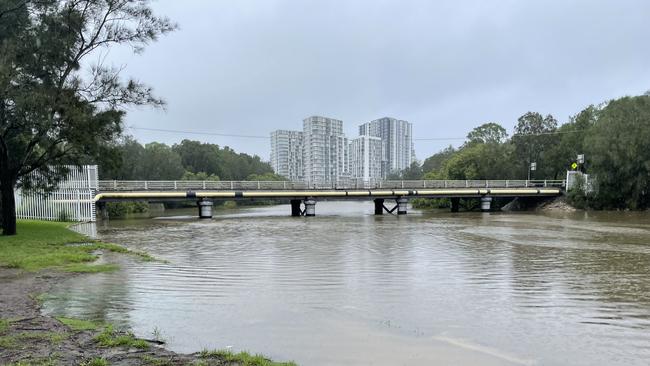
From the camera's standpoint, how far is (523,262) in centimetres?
1520

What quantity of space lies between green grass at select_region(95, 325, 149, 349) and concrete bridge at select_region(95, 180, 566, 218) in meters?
34.6

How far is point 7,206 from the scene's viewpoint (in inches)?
756

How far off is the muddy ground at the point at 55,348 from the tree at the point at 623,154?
5589 centimetres

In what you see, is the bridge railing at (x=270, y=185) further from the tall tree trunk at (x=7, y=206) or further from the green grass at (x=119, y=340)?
the green grass at (x=119, y=340)

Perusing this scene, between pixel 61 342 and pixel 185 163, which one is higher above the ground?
pixel 185 163

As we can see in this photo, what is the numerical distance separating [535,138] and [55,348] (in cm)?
7380

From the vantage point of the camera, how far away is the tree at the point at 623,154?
4925 centimetres

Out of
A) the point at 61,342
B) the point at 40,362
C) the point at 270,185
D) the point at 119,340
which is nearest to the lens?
the point at 40,362

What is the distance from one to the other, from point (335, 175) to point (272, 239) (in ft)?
266

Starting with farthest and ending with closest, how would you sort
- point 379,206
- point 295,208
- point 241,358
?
point 379,206
point 295,208
point 241,358

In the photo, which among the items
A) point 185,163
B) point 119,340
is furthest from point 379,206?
point 185,163

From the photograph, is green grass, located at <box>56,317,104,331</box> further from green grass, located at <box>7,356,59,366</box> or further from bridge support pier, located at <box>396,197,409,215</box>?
bridge support pier, located at <box>396,197,409,215</box>

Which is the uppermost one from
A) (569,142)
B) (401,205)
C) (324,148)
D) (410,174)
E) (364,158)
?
(324,148)

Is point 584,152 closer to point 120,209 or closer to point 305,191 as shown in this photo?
point 305,191
